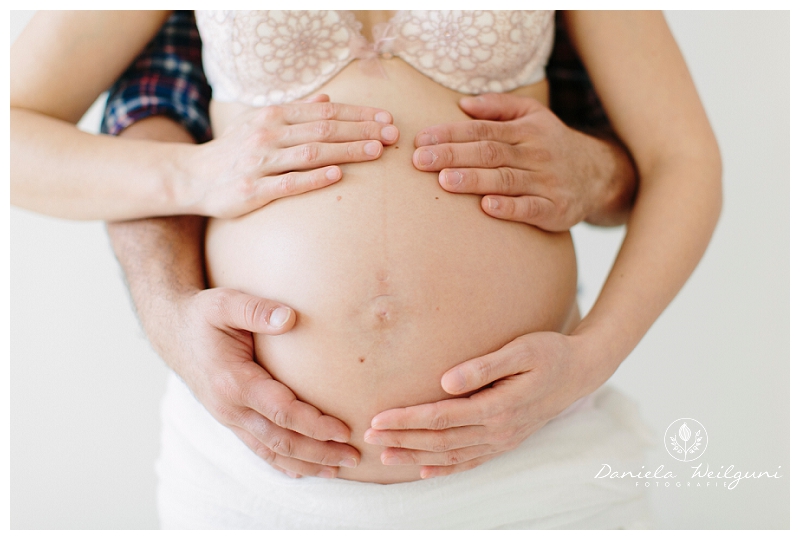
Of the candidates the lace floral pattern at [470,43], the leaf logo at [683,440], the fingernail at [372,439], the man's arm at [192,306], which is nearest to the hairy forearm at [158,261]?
the man's arm at [192,306]

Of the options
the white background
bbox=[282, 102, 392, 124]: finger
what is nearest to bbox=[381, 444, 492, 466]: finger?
bbox=[282, 102, 392, 124]: finger

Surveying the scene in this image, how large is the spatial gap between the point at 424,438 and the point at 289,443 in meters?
0.17

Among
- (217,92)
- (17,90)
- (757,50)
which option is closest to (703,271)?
(757,50)

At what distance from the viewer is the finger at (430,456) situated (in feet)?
2.28

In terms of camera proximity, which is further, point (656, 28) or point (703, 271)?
point (703, 271)

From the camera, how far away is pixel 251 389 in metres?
0.68

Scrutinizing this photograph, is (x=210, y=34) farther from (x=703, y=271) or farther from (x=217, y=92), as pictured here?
(x=703, y=271)

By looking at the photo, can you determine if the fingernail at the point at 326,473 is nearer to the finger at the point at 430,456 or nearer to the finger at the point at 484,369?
the finger at the point at 430,456

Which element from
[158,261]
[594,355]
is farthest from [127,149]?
[594,355]

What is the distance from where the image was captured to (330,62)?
80 centimetres

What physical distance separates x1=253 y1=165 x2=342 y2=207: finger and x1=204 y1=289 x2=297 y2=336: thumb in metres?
0.14

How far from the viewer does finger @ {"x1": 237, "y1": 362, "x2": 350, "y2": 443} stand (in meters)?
0.67

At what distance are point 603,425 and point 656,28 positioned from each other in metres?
0.61

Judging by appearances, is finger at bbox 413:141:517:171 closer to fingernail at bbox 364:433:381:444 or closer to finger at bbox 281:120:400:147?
finger at bbox 281:120:400:147
